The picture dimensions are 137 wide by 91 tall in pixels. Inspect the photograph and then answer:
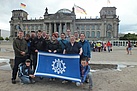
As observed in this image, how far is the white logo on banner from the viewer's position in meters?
6.22

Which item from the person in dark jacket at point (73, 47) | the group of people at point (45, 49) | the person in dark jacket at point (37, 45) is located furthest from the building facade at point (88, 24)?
the person in dark jacket at point (73, 47)

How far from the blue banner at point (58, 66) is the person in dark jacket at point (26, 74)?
0.86 feet

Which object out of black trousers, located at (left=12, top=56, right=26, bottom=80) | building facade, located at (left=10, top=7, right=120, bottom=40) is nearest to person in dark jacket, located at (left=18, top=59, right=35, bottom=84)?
black trousers, located at (left=12, top=56, right=26, bottom=80)

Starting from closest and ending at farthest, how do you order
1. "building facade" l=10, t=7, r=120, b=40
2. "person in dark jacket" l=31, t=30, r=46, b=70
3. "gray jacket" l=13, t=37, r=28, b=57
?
"gray jacket" l=13, t=37, r=28, b=57
"person in dark jacket" l=31, t=30, r=46, b=70
"building facade" l=10, t=7, r=120, b=40

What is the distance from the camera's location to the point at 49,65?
6.47 m

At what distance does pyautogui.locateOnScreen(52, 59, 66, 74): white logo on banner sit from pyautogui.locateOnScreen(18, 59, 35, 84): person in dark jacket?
0.94 m

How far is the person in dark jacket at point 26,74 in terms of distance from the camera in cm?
648

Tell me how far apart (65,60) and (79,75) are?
777 millimetres

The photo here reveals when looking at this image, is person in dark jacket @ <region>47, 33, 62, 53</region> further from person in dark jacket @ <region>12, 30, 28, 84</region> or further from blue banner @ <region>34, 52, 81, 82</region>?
person in dark jacket @ <region>12, 30, 28, 84</region>

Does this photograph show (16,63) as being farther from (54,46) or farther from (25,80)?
(54,46)

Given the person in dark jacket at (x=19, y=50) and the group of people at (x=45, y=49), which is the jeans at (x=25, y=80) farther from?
the person in dark jacket at (x=19, y=50)

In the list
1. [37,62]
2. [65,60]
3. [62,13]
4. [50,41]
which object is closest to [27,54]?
[37,62]

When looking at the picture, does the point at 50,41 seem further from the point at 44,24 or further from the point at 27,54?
the point at 44,24

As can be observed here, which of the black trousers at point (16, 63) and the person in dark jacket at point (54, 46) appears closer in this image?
the person in dark jacket at point (54, 46)
